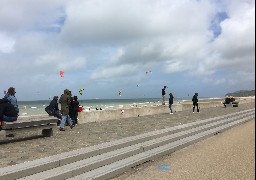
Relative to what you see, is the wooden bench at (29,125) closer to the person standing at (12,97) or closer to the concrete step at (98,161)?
the person standing at (12,97)

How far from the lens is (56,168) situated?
7074mm

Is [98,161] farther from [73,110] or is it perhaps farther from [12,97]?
[73,110]

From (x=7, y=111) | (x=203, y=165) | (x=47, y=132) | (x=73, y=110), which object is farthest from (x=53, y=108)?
(x=203, y=165)

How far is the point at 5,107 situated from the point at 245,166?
23.0ft

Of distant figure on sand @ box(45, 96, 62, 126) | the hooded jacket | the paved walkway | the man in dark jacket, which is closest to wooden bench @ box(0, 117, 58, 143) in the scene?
the man in dark jacket

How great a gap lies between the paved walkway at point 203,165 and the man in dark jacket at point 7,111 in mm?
4480

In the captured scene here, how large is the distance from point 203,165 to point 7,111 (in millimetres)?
6008

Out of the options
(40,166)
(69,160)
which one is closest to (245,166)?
(69,160)

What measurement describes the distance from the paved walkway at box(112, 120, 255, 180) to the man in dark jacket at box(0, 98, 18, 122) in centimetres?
448

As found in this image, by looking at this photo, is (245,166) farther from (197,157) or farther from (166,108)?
(166,108)

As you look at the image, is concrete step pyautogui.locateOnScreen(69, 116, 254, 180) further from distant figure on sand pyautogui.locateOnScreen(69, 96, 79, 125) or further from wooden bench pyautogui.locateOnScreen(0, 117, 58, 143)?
distant figure on sand pyautogui.locateOnScreen(69, 96, 79, 125)

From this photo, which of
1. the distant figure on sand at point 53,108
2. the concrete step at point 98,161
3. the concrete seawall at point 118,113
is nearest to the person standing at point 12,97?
the distant figure on sand at point 53,108

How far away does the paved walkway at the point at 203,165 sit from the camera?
299 inches

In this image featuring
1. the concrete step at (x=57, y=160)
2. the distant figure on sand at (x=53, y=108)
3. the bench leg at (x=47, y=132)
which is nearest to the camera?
the concrete step at (x=57, y=160)
